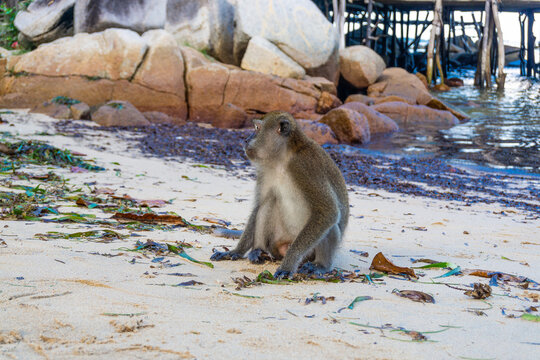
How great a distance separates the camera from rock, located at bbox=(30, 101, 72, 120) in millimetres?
12641

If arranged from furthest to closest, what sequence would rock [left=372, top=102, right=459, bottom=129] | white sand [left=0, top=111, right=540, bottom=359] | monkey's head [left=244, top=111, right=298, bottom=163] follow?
rock [left=372, top=102, right=459, bottom=129], monkey's head [left=244, top=111, right=298, bottom=163], white sand [left=0, top=111, right=540, bottom=359]

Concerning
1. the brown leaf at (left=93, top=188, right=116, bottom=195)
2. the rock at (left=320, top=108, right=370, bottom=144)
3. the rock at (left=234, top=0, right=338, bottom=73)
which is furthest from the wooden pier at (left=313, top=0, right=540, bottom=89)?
the brown leaf at (left=93, top=188, right=116, bottom=195)

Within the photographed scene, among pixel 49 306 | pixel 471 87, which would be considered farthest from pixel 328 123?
pixel 471 87

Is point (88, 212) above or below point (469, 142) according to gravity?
above

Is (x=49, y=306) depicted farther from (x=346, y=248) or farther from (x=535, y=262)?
(x=535, y=262)

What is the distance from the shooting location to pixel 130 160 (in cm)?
874

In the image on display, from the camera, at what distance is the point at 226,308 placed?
277 cm

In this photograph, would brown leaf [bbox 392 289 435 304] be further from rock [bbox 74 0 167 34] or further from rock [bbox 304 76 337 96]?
rock [bbox 304 76 337 96]

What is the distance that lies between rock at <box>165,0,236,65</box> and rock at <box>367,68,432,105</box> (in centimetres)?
712

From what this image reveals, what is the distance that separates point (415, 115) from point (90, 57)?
10.4 m

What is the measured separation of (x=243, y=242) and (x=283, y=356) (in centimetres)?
215

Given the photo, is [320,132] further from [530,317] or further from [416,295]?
[530,317]

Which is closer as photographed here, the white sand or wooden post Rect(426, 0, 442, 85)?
the white sand

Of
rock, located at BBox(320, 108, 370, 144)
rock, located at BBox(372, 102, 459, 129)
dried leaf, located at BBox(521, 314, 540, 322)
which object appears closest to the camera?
dried leaf, located at BBox(521, 314, 540, 322)
